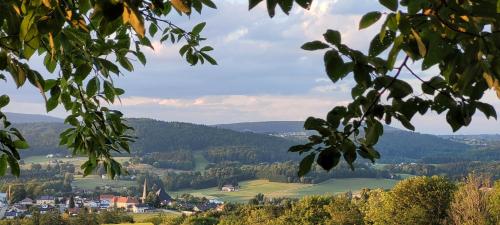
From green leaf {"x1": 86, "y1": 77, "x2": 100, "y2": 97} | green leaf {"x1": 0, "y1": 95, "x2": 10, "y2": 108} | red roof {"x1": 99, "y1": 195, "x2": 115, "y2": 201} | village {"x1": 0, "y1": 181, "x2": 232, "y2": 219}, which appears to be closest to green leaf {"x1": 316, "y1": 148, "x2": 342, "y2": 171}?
green leaf {"x1": 86, "y1": 77, "x2": 100, "y2": 97}

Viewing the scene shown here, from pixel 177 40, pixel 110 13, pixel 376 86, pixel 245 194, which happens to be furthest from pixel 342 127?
pixel 245 194

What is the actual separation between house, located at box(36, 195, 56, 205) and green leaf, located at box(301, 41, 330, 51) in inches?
4570

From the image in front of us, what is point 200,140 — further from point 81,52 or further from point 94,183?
point 81,52

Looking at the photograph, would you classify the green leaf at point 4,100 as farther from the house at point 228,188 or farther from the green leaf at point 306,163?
the house at point 228,188

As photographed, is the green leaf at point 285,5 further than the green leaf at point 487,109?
No

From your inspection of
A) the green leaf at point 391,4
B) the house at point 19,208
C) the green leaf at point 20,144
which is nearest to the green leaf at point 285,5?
the green leaf at point 391,4

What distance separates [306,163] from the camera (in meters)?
1.86

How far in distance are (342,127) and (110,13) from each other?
94cm

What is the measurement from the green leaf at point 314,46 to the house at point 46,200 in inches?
4570

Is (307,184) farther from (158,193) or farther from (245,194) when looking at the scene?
(158,193)

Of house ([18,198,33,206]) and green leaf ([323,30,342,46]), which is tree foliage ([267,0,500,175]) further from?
house ([18,198,33,206])

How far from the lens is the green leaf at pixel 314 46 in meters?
1.66

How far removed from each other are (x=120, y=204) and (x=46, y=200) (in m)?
18.1

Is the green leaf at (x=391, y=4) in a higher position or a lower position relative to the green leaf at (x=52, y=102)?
higher
